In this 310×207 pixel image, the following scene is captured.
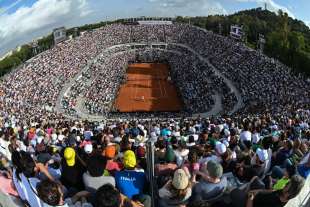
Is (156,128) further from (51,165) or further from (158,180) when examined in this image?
(158,180)

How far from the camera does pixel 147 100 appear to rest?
51.4 metres

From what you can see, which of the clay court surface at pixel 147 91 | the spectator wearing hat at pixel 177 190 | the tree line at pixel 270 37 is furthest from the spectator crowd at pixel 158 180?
the tree line at pixel 270 37

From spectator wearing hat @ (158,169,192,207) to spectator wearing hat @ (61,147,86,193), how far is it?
146cm

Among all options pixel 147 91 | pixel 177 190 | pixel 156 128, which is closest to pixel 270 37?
pixel 147 91

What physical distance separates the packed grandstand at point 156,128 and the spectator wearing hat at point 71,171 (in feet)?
0.06

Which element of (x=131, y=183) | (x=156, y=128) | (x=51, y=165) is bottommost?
(x=156, y=128)

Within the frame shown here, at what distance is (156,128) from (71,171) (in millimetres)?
9391

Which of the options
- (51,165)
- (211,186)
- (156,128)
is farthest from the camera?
(156,128)

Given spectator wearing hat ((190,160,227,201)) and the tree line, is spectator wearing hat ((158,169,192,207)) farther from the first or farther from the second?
the tree line

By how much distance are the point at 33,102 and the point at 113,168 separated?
107ft

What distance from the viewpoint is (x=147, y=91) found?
56.1 metres

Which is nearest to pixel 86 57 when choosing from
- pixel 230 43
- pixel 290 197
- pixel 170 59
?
pixel 170 59

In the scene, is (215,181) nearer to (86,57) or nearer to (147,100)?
(147,100)

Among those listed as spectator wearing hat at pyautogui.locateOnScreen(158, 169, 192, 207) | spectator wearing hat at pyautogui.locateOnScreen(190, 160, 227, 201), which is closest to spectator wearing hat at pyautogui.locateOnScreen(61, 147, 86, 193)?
spectator wearing hat at pyautogui.locateOnScreen(158, 169, 192, 207)
